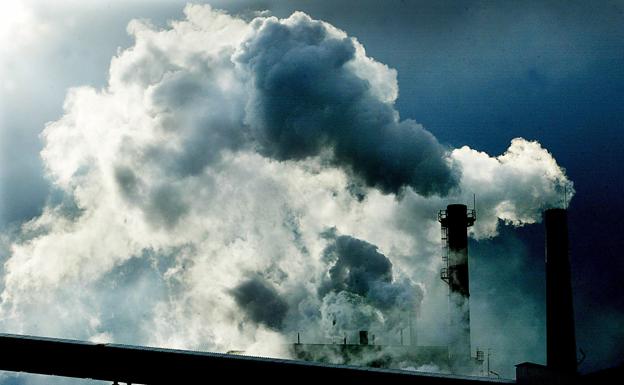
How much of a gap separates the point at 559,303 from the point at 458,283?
978 centimetres

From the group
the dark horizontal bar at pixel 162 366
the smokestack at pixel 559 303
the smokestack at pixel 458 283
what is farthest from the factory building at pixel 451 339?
the dark horizontal bar at pixel 162 366

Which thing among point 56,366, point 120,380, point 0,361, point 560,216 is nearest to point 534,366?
point 120,380

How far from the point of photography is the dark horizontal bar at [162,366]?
27.2 feet

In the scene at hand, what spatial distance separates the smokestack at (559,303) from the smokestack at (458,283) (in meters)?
8.79

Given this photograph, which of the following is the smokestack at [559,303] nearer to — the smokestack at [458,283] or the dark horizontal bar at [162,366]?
the smokestack at [458,283]

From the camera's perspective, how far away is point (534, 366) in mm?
8281

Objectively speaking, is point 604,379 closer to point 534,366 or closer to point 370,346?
point 534,366

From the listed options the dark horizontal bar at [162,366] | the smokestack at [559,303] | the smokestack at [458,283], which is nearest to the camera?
the dark horizontal bar at [162,366]

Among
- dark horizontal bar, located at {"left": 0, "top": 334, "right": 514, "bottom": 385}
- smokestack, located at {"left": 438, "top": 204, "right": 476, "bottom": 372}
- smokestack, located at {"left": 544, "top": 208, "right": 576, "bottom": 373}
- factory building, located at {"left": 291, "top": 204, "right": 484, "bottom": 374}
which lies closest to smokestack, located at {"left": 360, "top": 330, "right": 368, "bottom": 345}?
factory building, located at {"left": 291, "top": 204, "right": 484, "bottom": 374}

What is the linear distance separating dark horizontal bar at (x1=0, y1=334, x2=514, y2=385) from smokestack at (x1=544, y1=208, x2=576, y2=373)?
13678 millimetres

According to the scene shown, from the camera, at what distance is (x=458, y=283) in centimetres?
2966

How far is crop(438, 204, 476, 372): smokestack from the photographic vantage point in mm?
29359

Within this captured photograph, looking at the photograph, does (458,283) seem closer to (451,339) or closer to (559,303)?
(451,339)

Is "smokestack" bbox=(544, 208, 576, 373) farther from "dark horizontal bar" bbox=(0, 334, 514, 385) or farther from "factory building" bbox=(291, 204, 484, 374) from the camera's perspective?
"dark horizontal bar" bbox=(0, 334, 514, 385)
